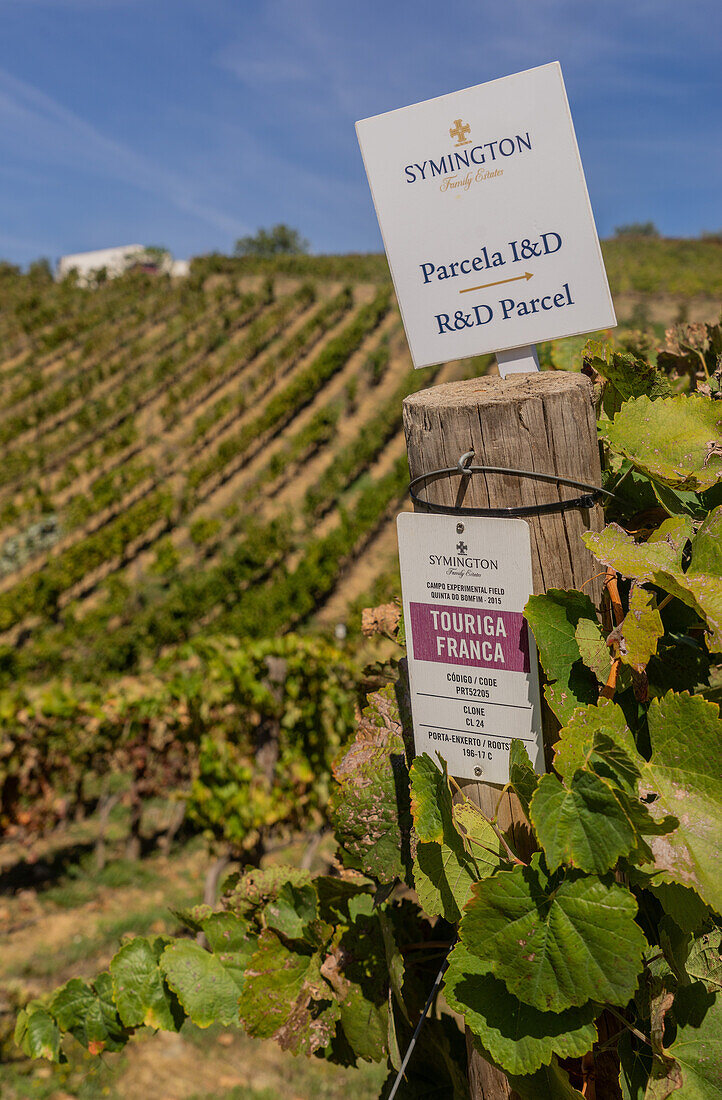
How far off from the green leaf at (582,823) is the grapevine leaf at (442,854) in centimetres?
19

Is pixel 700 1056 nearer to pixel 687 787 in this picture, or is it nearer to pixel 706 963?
pixel 706 963

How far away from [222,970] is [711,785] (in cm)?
111

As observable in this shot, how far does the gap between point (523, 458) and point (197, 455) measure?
820 inches

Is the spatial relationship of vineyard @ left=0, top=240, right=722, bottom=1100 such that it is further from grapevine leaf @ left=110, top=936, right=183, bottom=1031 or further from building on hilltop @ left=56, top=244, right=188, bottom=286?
building on hilltop @ left=56, top=244, right=188, bottom=286

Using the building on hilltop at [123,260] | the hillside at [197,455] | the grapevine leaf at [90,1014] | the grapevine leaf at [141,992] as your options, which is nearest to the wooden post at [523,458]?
the grapevine leaf at [141,992]

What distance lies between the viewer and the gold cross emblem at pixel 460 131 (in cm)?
107

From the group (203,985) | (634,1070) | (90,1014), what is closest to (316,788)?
(90,1014)

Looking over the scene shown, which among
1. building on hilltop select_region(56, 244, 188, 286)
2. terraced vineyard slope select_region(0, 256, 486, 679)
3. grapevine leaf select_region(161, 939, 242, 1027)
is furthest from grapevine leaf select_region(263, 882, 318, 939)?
building on hilltop select_region(56, 244, 188, 286)

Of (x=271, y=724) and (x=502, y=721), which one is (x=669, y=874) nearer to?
(x=502, y=721)

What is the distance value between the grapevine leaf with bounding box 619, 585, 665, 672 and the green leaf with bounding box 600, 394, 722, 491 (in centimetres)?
24

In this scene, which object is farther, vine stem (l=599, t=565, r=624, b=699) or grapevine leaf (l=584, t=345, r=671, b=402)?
grapevine leaf (l=584, t=345, r=671, b=402)

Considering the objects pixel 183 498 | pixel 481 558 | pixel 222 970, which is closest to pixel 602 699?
pixel 481 558

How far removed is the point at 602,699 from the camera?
0.89 m

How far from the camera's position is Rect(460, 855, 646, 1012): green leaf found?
817 millimetres
